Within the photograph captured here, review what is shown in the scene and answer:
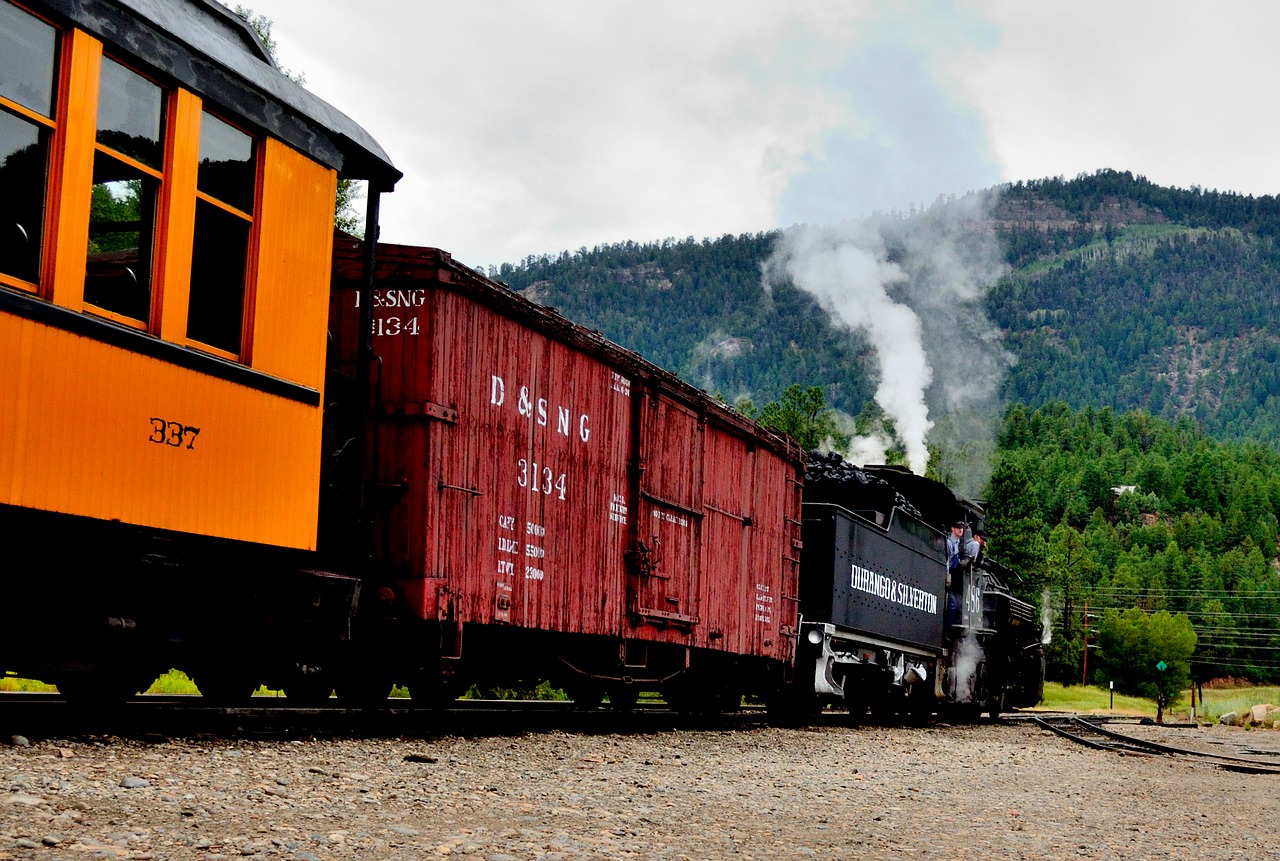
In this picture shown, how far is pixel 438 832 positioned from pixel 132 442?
2.58 meters

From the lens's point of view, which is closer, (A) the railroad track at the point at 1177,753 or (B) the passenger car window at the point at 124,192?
(B) the passenger car window at the point at 124,192

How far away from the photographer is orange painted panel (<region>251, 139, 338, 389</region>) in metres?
7.62

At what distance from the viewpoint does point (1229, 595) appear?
143750 mm

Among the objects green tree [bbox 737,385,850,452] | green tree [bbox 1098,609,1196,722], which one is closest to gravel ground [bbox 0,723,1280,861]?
green tree [bbox 737,385,850,452]

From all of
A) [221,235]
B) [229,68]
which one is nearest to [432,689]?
[221,235]

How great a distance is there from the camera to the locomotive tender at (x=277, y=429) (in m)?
6.21

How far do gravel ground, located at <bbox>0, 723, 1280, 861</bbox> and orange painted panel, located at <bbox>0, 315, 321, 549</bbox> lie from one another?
121 centimetres

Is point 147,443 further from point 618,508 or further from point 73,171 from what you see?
point 618,508

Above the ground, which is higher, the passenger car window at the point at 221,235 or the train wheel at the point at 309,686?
the passenger car window at the point at 221,235

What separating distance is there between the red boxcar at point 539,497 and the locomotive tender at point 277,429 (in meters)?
0.03

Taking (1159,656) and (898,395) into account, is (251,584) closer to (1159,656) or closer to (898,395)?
(898,395)

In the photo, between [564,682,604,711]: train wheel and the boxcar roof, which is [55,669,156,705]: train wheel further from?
[564,682,604,711]: train wheel

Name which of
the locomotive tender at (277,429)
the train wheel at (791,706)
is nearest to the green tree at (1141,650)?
the train wheel at (791,706)

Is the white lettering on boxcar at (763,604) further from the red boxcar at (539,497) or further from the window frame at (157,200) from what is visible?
the window frame at (157,200)
